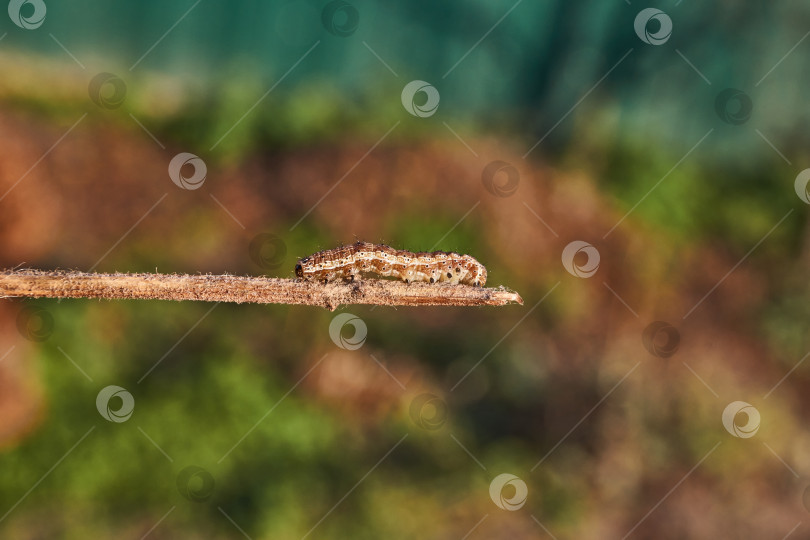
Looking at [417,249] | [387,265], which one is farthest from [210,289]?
[417,249]

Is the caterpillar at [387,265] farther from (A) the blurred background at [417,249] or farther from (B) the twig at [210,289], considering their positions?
(A) the blurred background at [417,249]

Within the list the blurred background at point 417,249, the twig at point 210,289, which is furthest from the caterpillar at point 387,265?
the blurred background at point 417,249

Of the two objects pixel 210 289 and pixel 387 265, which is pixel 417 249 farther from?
pixel 210 289

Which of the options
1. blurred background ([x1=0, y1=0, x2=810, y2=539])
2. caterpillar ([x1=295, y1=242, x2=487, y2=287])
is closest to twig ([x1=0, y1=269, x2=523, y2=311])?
caterpillar ([x1=295, y1=242, x2=487, y2=287])

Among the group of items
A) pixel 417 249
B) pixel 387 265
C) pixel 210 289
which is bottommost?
pixel 210 289

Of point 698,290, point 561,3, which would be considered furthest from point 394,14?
point 698,290

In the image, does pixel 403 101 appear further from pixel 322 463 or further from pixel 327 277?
pixel 322 463

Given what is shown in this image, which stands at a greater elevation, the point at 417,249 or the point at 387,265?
the point at 417,249
